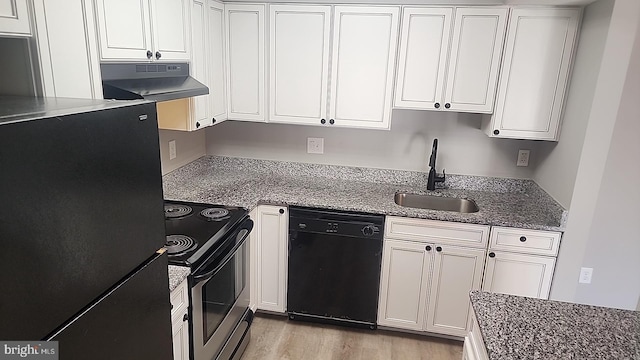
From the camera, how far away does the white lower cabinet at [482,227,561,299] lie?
2.33 meters

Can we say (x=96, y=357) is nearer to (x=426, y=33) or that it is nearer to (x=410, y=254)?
(x=410, y=254)

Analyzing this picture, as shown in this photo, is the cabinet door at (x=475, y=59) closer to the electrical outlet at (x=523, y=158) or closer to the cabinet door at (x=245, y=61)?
the electrical outlet at (x=523, y=158)

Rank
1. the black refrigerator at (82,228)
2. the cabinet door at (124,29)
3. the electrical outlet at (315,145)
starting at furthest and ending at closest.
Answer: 1. the electrical outlet at (315,145)
2. the cabinet door at (124,29)
3. the black refrigerator at (82,228)

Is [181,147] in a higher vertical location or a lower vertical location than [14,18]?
lower

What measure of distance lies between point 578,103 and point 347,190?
1.46 m

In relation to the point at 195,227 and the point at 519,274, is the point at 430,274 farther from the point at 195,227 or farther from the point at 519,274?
the point at 195,227

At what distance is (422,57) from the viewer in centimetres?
248

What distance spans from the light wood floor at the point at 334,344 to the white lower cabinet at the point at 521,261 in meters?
0.55

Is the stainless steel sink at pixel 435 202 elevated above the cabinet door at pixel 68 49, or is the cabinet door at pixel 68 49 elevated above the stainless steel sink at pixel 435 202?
the cabinet door at pixel 68 49

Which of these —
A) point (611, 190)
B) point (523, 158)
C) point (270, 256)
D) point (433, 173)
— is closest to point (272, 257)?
point (270, 256)

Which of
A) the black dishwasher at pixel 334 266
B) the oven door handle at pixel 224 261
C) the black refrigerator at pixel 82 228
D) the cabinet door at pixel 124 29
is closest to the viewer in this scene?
the black refrigerator at pixel 82 228

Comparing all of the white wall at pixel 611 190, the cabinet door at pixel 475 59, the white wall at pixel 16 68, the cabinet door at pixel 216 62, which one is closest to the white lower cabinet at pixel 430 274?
the white wall at pixel 611 190

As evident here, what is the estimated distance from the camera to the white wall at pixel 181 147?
2645 millimetres

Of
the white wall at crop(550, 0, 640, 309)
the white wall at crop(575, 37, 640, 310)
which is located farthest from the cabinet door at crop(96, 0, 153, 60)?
the white wall at crop(575, 37, 640, 310)
